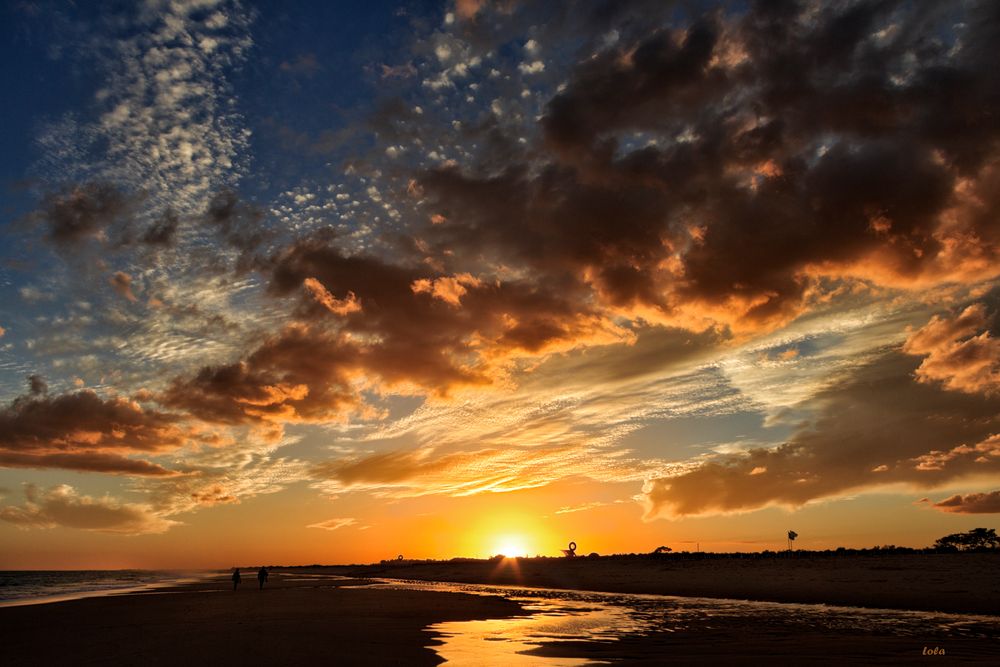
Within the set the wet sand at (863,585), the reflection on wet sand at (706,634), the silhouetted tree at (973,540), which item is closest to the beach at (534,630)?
the reflection on wet sand at (706,634)

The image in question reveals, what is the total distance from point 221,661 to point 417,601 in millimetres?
25331

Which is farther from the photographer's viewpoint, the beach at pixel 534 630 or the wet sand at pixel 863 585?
the wet sand at pixel 863 585

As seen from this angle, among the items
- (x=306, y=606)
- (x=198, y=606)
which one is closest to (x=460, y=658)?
(x=306, y=606)

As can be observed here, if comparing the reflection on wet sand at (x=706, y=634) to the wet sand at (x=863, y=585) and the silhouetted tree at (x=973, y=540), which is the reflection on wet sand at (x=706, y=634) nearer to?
the wet sand at (x=863, y=585)

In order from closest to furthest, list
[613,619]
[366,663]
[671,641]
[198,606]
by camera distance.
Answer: [366,663]
[671,641]
[613,619]
[198,606]

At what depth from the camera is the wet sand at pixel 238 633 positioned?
59.5ft

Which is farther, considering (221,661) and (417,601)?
(417,601)

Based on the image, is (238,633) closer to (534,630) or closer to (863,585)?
(534,630)

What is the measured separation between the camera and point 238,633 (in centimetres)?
2372

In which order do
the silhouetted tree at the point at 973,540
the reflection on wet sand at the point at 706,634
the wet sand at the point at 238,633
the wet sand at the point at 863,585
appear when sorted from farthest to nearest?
1. the silhouetted tree at the point at 973,540
2. the wet sand at the point at 863,585
3. the wet sand at the point at 238,633
4. the reflection on wet sand at the point at 706,634

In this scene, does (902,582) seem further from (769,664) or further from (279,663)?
(279,663)

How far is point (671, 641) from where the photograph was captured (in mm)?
19609

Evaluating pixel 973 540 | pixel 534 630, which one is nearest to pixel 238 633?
pixel 534 630

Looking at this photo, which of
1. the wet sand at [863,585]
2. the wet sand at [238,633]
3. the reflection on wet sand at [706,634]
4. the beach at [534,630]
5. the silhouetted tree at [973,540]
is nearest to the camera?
the reflection on wet sand at [706,634]
